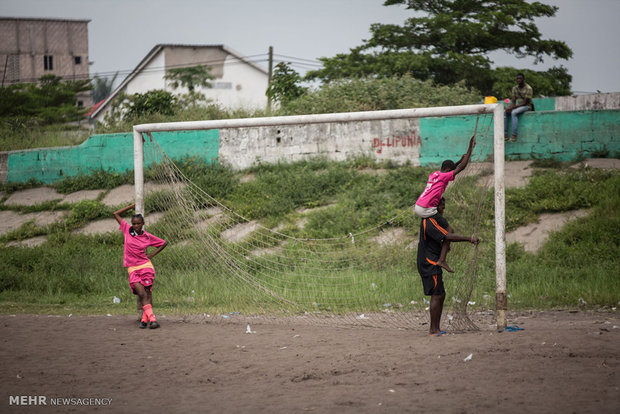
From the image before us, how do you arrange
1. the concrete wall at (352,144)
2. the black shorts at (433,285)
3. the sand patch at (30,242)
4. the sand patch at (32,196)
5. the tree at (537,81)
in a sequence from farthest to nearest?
1. the tree at (537,81)
2. the sand patch at (32,196)
3. the sand patch at (30,242)
4. the concrete wall at (352,144)
5. the black shorts at (433,285)

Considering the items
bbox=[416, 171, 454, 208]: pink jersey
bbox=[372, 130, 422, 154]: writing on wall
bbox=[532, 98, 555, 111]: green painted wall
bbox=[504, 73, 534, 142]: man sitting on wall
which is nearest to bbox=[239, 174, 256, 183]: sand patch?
bbox=[372, 130, 422, 154]: writing on wall

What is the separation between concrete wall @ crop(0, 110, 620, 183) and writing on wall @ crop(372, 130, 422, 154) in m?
0.02

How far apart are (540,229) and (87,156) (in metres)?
10.3

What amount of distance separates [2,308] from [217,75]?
83.2ft

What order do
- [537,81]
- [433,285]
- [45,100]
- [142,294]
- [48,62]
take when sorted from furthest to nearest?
[48,62], [45,100], [537,81], [142,294], [433,285]

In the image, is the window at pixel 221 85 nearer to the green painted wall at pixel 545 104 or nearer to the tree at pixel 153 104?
the tree at pixel 153 104

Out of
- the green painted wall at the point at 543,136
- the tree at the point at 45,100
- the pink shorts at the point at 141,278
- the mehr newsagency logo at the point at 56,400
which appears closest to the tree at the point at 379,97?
the green painted wall at the point at 543,136

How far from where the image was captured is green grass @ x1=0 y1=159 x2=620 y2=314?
8.02 m

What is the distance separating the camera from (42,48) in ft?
148

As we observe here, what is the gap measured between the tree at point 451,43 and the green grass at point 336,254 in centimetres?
905

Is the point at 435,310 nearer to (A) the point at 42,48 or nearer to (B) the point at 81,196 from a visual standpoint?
(B) the point at 81,196

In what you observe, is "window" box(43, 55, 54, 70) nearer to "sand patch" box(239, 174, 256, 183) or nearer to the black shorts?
"sand patch" box(239, 174, 256, 183)

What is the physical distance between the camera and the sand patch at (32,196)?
45.6 feet

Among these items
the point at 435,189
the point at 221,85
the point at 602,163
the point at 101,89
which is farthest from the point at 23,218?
the point at 101,89
